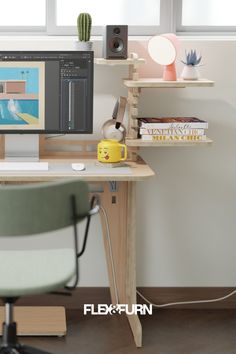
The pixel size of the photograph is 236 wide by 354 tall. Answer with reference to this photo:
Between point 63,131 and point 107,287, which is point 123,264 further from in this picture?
point 63,131

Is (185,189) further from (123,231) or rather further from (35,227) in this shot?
(35,227)

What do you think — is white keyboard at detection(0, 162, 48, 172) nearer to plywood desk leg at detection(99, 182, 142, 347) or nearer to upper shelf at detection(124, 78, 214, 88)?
plywood desk leg at detection(99, 182, 142, 347)

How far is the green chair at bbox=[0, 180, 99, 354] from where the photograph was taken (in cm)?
230

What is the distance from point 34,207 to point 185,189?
146 cm

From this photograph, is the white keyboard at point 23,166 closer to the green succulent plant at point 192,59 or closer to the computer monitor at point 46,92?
the computer monitor at point 46,92

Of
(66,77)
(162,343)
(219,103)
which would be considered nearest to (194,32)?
(219,103)

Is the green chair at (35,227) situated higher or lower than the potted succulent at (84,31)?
lower

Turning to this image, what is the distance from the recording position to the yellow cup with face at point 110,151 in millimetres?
3230

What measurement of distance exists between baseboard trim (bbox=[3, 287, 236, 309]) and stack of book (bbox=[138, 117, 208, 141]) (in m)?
0.85

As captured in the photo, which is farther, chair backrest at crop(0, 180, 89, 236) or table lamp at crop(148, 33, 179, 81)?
table lamp at crop(148, 33, 179, 81)

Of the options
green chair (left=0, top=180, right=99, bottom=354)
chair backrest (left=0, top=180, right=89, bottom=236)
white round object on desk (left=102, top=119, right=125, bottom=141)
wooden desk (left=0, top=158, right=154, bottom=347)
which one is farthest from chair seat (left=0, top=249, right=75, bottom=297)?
white round object on desk (left=102, top=119, right=125, bottom=141)

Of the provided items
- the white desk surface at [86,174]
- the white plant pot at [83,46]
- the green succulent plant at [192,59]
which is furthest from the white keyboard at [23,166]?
the green succulent plant at [192,59]

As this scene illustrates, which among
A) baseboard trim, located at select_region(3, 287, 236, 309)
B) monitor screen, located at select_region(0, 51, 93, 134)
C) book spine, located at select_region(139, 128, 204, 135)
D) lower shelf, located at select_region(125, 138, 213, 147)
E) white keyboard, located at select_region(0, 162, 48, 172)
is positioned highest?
monitor screen, located at select_region(0, 51, 93, 134)

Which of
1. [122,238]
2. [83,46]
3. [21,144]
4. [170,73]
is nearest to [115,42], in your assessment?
[83,46]
